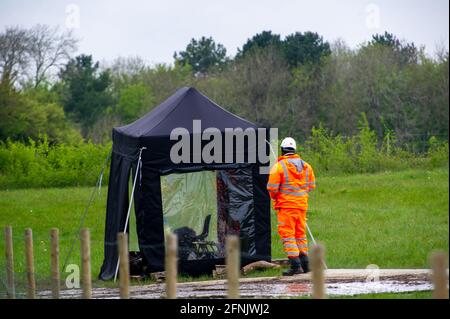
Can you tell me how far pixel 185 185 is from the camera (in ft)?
51.6

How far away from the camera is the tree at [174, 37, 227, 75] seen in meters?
74.1

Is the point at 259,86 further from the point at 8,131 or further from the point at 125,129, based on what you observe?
the point at 125,129

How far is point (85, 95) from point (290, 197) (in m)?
52.4

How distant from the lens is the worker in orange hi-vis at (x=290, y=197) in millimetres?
13578

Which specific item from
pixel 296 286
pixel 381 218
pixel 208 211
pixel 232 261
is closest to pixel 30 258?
pixel 296 286

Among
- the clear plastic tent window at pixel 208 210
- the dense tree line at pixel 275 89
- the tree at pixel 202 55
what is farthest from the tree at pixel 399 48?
the clear plastic tent window at pixel 208 210

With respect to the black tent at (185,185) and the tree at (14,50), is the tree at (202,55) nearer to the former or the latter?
the tree at (14,50)

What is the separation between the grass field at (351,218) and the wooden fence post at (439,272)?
25.8ft

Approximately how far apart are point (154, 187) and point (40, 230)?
8.06 metres

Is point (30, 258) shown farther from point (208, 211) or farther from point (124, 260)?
point (208, 211)

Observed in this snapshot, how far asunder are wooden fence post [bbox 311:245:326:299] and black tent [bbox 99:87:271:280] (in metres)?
6.80

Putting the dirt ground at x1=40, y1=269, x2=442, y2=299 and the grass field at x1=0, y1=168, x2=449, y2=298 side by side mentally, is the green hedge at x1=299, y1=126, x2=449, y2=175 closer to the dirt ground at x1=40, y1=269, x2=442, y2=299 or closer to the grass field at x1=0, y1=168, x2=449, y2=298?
the grass field at x1=0, y1=168, x2=449, y2=298

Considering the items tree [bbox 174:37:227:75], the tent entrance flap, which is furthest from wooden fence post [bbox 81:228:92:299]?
tree [bbox 174:37:227:75]
